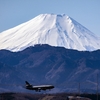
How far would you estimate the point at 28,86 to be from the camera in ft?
591

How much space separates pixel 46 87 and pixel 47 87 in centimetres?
105

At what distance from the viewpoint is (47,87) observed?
172375mm

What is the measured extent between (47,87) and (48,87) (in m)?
0.69

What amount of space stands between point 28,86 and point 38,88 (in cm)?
851

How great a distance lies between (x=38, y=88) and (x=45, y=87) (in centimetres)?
228

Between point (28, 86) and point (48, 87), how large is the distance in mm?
10284

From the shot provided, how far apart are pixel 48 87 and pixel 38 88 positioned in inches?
117

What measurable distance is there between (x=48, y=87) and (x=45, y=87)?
1.64 m

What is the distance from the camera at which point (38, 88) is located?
565 ft

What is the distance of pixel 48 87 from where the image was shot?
563 feet

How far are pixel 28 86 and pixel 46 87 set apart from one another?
28.3 feet
